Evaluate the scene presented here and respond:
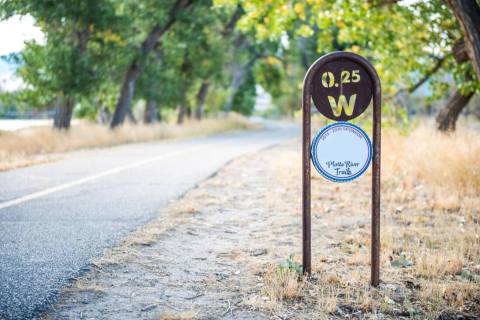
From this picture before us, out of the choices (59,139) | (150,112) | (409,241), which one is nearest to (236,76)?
(150,112)

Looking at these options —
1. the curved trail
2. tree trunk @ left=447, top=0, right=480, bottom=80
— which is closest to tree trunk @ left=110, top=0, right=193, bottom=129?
the curved trail

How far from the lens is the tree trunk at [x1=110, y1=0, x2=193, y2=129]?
19797 mm

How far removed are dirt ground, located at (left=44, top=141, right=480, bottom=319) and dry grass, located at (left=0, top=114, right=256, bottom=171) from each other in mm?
6320

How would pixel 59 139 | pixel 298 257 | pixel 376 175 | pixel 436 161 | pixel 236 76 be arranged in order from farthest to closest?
pixel 236 76, pixel 59 139, pixel 436 161, pixel 298 257, pixel 376 175

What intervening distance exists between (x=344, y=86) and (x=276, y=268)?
1.55m

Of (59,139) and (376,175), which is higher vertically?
(376,175)

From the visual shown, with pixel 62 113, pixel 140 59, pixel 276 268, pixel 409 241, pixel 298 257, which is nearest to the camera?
pixel 276 268

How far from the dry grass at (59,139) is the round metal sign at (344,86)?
8099 mm

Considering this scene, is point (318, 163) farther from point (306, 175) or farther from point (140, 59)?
point (140, 59)

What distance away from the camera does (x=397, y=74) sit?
1016 cm

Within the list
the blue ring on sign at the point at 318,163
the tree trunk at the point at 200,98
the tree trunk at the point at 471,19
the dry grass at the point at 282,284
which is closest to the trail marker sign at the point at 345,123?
the blue ring on sign at the point at 318,163

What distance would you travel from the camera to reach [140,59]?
19.8m

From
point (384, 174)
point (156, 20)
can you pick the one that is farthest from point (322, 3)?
point (156, 20)

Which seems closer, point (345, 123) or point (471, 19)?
point (345, 123)
